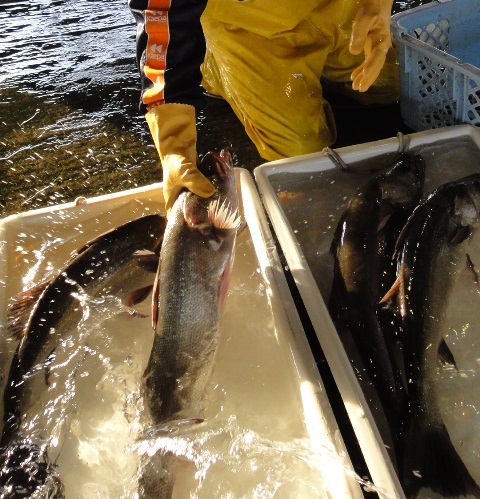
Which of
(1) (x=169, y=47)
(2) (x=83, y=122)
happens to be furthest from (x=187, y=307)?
(2) (x=83, y=122)

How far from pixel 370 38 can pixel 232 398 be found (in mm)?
1994

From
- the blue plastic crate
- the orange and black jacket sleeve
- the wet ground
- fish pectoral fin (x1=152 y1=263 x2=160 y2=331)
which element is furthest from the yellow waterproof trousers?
fish pectoral fin (x1=152 y1=263 x2=160 y2=331)

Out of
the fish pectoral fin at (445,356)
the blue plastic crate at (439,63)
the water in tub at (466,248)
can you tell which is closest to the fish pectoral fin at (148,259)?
the water in tub at (466,248)

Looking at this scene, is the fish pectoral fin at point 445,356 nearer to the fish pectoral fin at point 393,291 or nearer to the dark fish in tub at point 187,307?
the fish pectoral fin at point 393,291

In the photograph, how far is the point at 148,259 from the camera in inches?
85.2

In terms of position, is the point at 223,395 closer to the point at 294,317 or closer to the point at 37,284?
the point at 294,317

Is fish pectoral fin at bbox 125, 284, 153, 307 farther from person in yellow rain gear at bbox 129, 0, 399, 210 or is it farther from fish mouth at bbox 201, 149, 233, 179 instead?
person in yellow rain gear at bbox 129, 0, 399, 210

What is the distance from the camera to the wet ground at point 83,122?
3.44 m

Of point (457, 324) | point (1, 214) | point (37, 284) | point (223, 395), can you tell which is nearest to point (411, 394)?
point (457, 324)

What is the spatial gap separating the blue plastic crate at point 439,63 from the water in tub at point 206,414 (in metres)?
1.46

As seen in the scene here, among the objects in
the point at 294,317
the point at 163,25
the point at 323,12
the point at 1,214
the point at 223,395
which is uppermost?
the point at 163,25

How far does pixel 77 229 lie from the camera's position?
8.17ft

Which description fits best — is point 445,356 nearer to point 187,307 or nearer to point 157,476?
point 187,307

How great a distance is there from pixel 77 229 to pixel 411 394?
1625 millimetres
